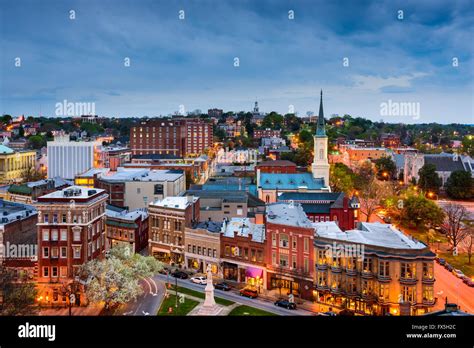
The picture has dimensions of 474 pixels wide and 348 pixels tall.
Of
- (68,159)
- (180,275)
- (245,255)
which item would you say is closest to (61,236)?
(180,275)

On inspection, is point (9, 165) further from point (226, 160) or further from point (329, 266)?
point (329, 266)

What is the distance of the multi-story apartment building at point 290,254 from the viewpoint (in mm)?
17938

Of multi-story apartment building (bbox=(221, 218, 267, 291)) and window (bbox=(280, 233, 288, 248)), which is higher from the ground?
window (bbox=(280, 233, 288, 248))

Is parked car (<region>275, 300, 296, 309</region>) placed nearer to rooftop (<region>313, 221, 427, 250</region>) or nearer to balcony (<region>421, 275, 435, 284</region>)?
rooftop (<region>313, 221, 427, 250</region>)

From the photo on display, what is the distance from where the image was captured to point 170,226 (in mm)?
22734

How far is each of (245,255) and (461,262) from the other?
1132 cm

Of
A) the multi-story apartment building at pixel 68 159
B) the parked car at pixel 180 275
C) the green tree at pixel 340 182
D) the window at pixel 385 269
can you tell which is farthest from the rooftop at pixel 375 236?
the multi-story apartment building at pixel 68 159

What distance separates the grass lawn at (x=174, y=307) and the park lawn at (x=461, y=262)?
13.1m

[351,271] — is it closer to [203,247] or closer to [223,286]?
[223,286]

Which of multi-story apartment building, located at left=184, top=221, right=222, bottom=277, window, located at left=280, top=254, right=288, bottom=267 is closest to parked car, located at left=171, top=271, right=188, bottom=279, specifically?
multi-story apartment building, located at left=184, top=221, right=222, bottom=277

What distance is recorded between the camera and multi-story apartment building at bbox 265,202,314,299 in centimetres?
1794

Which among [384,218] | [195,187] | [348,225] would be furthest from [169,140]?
[348,225]

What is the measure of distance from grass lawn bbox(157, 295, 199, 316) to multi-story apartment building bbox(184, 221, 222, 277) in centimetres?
385

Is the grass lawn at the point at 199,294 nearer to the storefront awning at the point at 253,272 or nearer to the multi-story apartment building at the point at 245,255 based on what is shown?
the multi-story apartment building at the point at 245,255
